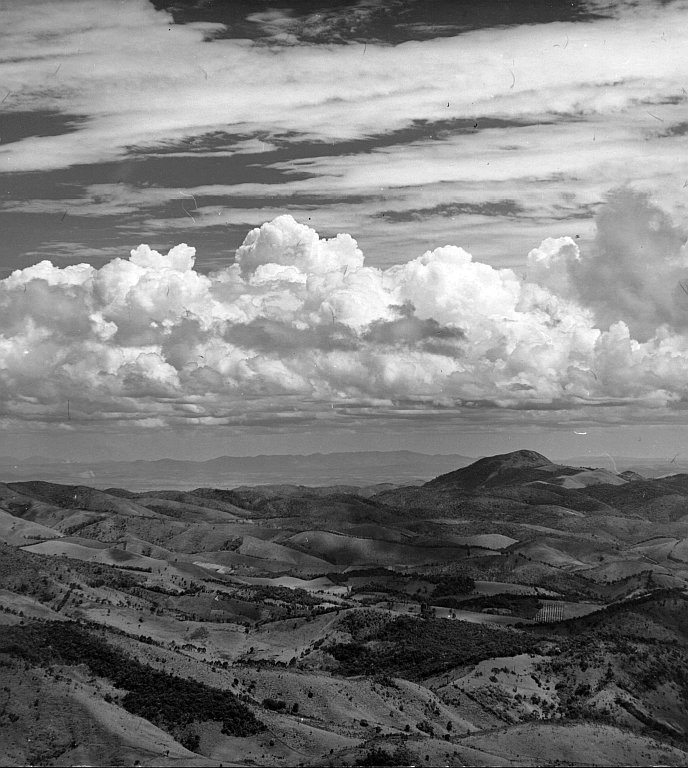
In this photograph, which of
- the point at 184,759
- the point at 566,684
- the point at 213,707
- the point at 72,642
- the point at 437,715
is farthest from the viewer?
the point at 566,684

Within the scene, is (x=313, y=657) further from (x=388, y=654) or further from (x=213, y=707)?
(x=213, y=707)

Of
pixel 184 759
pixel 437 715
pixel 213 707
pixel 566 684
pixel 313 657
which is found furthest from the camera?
pixel 313 657

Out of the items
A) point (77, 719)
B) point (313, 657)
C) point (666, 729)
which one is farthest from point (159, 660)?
point (666, 729)

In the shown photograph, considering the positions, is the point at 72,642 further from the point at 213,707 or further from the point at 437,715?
the point at 437,715

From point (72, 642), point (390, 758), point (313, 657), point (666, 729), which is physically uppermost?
point (390, 758)

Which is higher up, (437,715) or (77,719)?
(77,719)

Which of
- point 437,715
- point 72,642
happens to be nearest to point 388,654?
point 437,715

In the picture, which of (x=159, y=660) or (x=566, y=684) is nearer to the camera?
(x=159, y=660)

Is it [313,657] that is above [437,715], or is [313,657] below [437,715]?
below

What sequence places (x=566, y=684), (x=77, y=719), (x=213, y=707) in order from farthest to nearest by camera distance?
(x=566, y=684) → (x=213, y=707) → (x=77, y=719)
